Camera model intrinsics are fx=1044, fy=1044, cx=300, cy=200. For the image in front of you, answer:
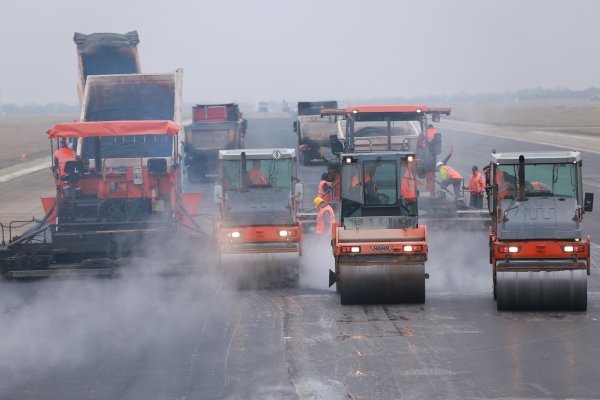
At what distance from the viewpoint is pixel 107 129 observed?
22.1m

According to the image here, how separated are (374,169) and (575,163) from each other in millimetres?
3387

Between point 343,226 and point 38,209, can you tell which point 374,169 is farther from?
point 38,209

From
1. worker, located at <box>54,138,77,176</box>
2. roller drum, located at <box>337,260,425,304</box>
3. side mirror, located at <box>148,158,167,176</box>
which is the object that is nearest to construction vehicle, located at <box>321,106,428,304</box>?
roller drum, located at <box>337,260,425,304</box>

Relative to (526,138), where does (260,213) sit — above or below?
above

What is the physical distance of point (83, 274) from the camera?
66.3 ft

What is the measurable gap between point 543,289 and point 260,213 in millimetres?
5754

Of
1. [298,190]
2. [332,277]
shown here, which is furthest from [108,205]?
[332,277]

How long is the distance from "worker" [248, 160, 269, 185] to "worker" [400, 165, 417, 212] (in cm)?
325

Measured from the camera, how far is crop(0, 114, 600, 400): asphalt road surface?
1252cm

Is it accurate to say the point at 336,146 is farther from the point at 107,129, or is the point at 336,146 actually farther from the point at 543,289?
the point at 543,289

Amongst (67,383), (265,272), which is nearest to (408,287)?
(265,272)

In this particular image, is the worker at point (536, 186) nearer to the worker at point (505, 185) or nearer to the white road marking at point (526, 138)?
the worker at point (505, 185)

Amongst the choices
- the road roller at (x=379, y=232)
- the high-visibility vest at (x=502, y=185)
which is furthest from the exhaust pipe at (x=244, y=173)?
the high-visibility vest at (x=502, y=185)

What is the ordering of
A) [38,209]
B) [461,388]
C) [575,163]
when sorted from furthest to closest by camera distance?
1. [38,209]
2. [575,163]
3. [461,388]
